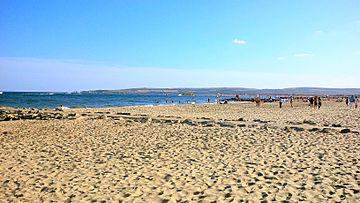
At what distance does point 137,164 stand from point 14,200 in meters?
2.95

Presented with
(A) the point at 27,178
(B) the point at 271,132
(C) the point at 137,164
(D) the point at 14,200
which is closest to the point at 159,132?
(B) the point at 271,132

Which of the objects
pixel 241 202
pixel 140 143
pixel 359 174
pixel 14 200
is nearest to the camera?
pixel 241 202

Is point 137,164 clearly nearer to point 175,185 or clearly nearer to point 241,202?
point 175,185

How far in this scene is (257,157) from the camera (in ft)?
27.1

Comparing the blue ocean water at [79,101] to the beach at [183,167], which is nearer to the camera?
the beach at [183,167]

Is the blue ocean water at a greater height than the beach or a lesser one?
lesser

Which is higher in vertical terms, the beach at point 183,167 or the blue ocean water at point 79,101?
the beach at point 183,167

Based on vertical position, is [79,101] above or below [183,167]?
below

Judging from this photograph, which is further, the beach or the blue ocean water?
the blue ocean water

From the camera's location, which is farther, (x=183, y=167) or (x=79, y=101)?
(x=79, y=101)

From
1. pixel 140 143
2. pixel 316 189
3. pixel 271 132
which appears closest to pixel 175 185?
pixel 316 189

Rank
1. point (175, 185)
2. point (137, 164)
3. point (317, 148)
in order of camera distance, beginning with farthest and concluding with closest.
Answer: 1. point (317, 148)
2. point (137, 164)
3. point (175, 185)

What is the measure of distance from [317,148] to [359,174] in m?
2.91

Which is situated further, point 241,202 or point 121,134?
point 121,134
